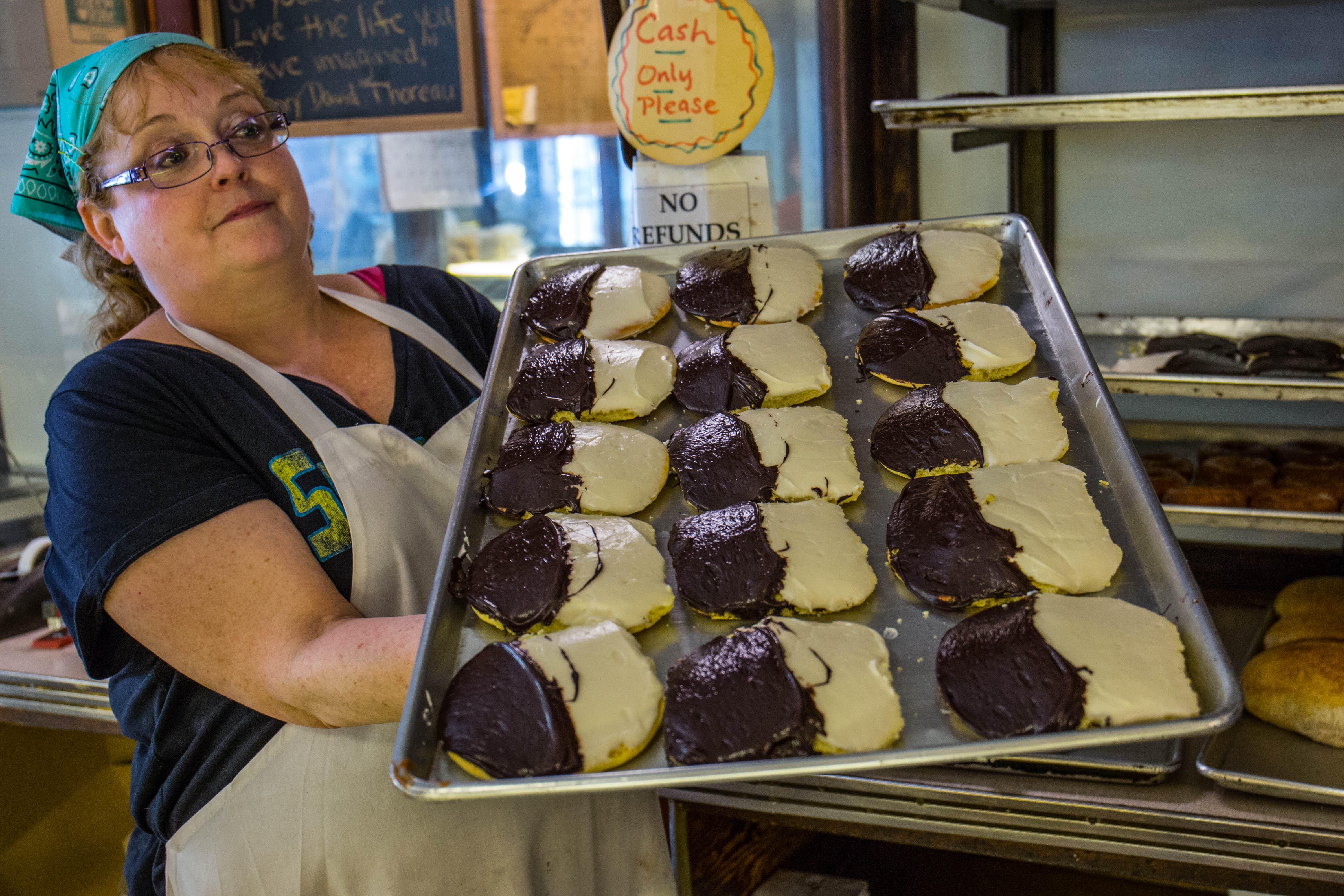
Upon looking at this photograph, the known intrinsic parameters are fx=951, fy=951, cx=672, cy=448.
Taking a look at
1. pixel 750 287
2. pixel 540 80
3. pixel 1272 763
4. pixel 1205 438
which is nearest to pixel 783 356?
pixel 750 287

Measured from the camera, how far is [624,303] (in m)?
1.49

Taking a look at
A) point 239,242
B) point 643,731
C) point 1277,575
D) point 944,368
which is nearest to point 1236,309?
point 1277,575

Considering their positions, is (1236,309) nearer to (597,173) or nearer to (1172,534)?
(1172,534)

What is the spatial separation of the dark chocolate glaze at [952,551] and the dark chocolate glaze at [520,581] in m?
0.39

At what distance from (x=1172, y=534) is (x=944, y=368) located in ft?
1.33

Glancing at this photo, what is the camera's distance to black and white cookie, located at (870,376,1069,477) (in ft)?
3.94

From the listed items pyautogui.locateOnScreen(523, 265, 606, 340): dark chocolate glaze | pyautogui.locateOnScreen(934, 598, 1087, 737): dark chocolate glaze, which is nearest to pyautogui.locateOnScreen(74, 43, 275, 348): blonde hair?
pyautogui.locateOnScreen(523, 265, 606, 340): dark chocolate glaze

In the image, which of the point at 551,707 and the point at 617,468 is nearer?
the point at 551,707

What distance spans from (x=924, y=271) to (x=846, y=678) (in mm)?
739

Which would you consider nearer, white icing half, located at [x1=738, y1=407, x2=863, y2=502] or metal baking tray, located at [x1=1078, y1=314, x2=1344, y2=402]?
white icing half, located at [x1=738, y1=407, x2=863, y2=502]

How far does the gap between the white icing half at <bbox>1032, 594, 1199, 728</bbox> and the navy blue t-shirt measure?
0.92 metres

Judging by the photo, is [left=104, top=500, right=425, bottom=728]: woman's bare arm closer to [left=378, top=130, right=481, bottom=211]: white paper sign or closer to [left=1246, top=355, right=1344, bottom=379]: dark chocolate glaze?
[left=1246, top=355, right=1344, bottom=379]: dark chocolate glaze

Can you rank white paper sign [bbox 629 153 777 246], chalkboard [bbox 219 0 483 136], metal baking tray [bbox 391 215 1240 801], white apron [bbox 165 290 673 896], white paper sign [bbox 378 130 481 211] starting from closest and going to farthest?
metal baking tray [bbox 391 215 1240 801]
white apron [bbox 165 290 673 896]
white paper sign [bbox 629 153 777 246]
chalkboard [bbox 219 0 483 136]
white paper sign [bbox 378 130 481 211]

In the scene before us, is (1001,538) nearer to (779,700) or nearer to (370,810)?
(779,700)
